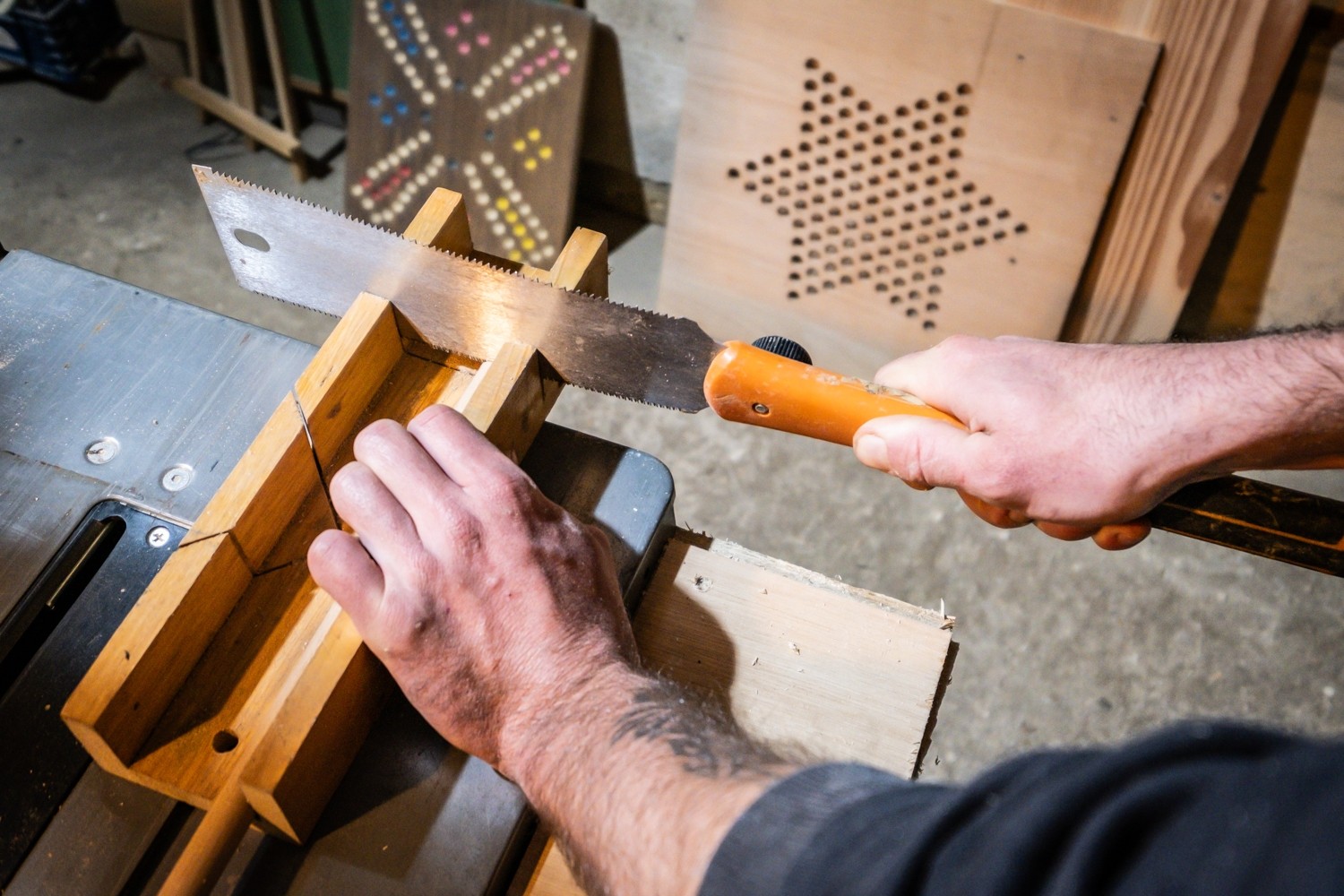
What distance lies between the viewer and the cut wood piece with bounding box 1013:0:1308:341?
8.38 ft

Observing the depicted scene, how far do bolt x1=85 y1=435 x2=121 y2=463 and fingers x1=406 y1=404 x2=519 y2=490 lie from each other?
1.89 feet

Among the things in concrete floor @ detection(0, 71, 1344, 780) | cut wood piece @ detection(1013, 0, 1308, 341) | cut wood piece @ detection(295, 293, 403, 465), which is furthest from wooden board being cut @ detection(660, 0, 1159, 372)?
cut wood piece @ detection(295, 293, 403, 465)

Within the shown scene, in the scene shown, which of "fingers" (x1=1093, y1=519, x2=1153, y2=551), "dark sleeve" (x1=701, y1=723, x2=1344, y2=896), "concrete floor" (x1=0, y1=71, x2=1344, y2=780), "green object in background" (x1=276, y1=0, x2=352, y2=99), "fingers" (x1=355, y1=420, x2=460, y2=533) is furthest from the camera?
"green object in background" (x1=276, y1=0, x2=352, y2=99)

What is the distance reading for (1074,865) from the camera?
64 cm

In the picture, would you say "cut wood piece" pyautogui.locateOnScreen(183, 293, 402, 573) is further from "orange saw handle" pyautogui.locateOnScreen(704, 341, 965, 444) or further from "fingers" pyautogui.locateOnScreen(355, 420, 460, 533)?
"orange saw handle" pyautogui.locateOnScreen(704, 341, 965, 444)

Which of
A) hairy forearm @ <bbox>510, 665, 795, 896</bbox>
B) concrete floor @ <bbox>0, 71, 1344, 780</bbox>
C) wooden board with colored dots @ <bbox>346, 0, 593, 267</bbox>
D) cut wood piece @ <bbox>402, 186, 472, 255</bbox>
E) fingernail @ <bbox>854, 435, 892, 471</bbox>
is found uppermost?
cut wood piece @ <bbox>402, 186, 472, 255</bbox>

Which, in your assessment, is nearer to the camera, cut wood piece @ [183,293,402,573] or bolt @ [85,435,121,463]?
cut wood piece @ [183,293,402,573]

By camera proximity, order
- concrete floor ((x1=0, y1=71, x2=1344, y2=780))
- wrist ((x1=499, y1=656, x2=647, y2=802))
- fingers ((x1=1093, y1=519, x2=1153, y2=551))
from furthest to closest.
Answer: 1. concrete floor ((x1=0, y1=71, x2=1344, y2=780))
2. fingers ((x1=1093, y1=519, x2=1153, y2=551))
3. wrist ((x1=499, y1=656, x2=647, y2=802))

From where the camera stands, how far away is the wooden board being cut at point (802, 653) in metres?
1.37

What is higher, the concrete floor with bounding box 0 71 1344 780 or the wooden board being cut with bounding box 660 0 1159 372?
the wooden board being cut with bounding box 660 0 1159 372

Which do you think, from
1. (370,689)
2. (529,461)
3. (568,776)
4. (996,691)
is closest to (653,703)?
(568,776)

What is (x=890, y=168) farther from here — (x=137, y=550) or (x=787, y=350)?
(x=137, y=550)

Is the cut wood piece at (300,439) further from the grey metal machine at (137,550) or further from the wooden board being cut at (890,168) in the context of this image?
the wooden board being cut at (890,168)

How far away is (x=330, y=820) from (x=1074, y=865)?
969mm
